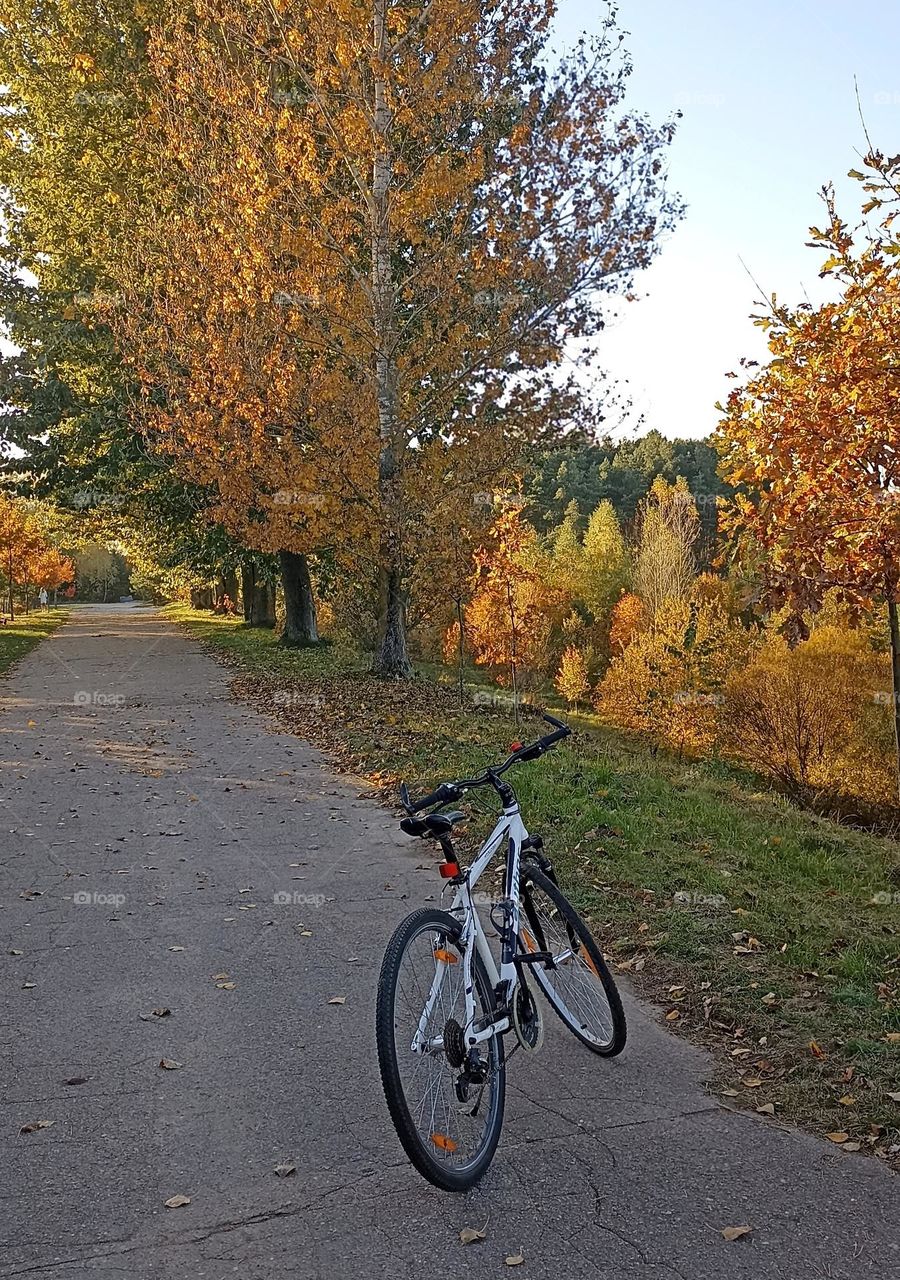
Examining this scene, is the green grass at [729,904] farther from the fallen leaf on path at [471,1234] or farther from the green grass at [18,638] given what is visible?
the green grass at [18,638]

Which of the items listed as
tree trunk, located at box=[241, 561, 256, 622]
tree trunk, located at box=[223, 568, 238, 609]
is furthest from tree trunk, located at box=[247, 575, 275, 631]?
tree trunk, located at box=[223, 568, 238, 609]

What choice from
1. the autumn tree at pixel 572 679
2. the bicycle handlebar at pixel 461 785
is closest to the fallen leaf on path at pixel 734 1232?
the bicycle handlebar at pixel 461 785

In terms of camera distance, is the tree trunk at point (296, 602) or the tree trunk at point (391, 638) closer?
the tree trunk at point (391, 638)

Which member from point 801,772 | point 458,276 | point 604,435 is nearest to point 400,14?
point 458,276

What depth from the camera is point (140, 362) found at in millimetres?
22531

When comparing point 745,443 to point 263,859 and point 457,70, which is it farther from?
point 457,70

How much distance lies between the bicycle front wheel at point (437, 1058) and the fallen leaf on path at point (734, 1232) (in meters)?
0.87

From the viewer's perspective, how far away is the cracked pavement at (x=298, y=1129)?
3484 millimetres

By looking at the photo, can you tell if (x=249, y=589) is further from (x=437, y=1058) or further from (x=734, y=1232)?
(x=734, y=1232)

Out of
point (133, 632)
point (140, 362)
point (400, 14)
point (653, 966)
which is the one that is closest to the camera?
point (653, 966)

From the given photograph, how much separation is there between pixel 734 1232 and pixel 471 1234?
2.92ft

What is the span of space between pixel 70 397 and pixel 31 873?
23582 millimetres

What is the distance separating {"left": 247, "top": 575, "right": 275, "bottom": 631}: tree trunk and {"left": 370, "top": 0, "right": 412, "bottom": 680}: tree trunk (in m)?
21.0

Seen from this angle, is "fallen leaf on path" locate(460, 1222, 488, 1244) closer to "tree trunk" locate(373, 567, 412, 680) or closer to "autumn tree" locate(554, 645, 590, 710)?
"tree trunk" locate(373, 567, 412, 680)
